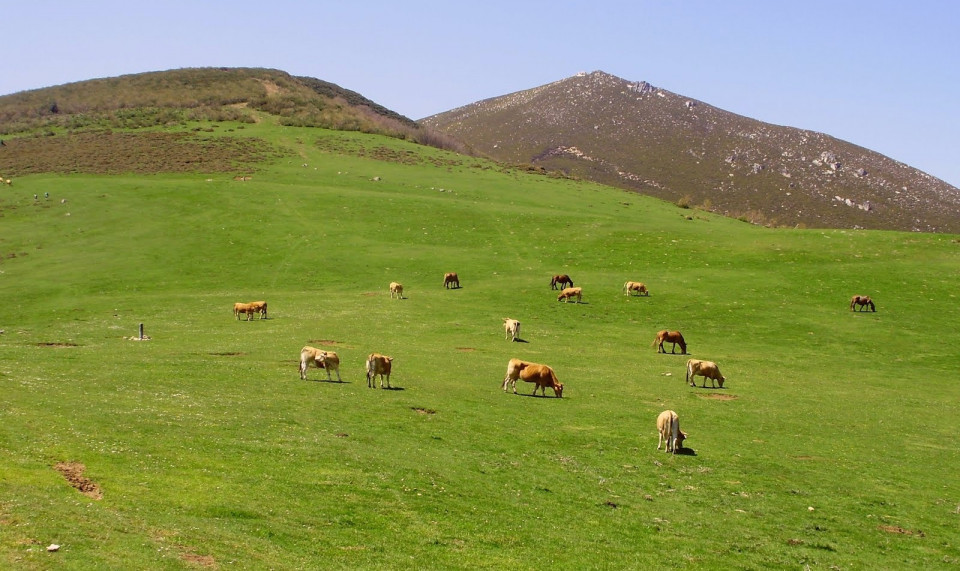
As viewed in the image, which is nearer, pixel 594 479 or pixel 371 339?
pixel 594 479

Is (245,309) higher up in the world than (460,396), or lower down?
higher up

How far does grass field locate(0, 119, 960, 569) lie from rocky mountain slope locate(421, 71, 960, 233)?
47.2 meters

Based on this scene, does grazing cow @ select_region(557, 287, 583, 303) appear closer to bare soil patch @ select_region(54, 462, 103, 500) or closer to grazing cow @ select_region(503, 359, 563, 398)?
grazing cow @ select_region(503, 359, 563, 398)

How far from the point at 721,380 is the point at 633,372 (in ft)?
13.1

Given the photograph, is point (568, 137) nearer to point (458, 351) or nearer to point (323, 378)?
point (458, 351)

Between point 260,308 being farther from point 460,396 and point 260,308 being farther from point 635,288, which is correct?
point 635,288

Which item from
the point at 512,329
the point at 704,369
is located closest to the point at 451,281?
the point at 512,329

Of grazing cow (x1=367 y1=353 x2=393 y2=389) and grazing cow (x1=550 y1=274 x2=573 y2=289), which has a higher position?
grazing cow (x1=550 y1=274 x2=573 y2=289)

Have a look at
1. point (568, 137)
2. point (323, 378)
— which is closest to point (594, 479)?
point (323, 378)

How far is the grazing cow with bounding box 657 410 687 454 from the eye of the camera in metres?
23.0

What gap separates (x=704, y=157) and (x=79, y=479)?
483 ft

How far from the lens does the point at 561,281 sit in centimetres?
5734

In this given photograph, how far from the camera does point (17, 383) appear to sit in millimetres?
23656

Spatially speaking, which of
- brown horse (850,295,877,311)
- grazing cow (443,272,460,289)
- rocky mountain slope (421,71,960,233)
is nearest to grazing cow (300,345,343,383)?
grazing cow (443,272,460,289)
